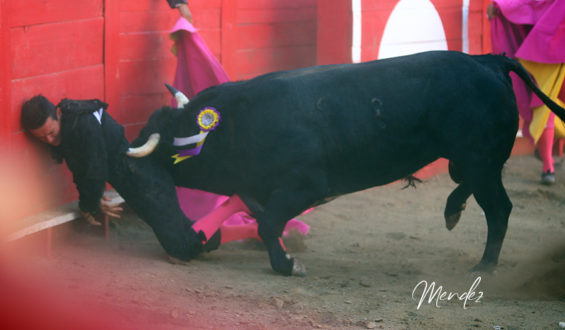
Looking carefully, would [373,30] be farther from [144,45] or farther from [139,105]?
[139,105]

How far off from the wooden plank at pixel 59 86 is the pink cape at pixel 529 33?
2.96 meters

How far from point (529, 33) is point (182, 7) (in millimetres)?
2521

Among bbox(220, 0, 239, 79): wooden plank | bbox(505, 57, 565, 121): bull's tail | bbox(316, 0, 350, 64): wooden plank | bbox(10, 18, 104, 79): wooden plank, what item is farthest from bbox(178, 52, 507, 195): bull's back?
bbox(316, 0, 350, 64): wooden plank

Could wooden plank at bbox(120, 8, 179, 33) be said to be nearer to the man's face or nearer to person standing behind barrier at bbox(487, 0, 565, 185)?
the man's face

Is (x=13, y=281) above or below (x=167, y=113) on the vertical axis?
below

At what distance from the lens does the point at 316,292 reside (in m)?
3.36

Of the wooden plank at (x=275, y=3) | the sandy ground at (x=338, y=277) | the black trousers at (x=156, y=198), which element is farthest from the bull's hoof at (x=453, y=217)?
the wooden plank at (x=275, y=3)

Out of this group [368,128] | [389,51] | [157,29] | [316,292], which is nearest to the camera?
[316,292]

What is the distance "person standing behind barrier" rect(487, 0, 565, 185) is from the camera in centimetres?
521

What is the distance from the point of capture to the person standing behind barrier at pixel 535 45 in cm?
521

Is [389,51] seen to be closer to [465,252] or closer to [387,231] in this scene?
[387,231]

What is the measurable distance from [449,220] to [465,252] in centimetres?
28

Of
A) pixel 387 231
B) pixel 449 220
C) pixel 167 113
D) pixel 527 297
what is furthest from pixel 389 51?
pixel 527 297

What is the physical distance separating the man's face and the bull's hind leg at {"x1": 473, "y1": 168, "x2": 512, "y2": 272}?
210 centimetres
